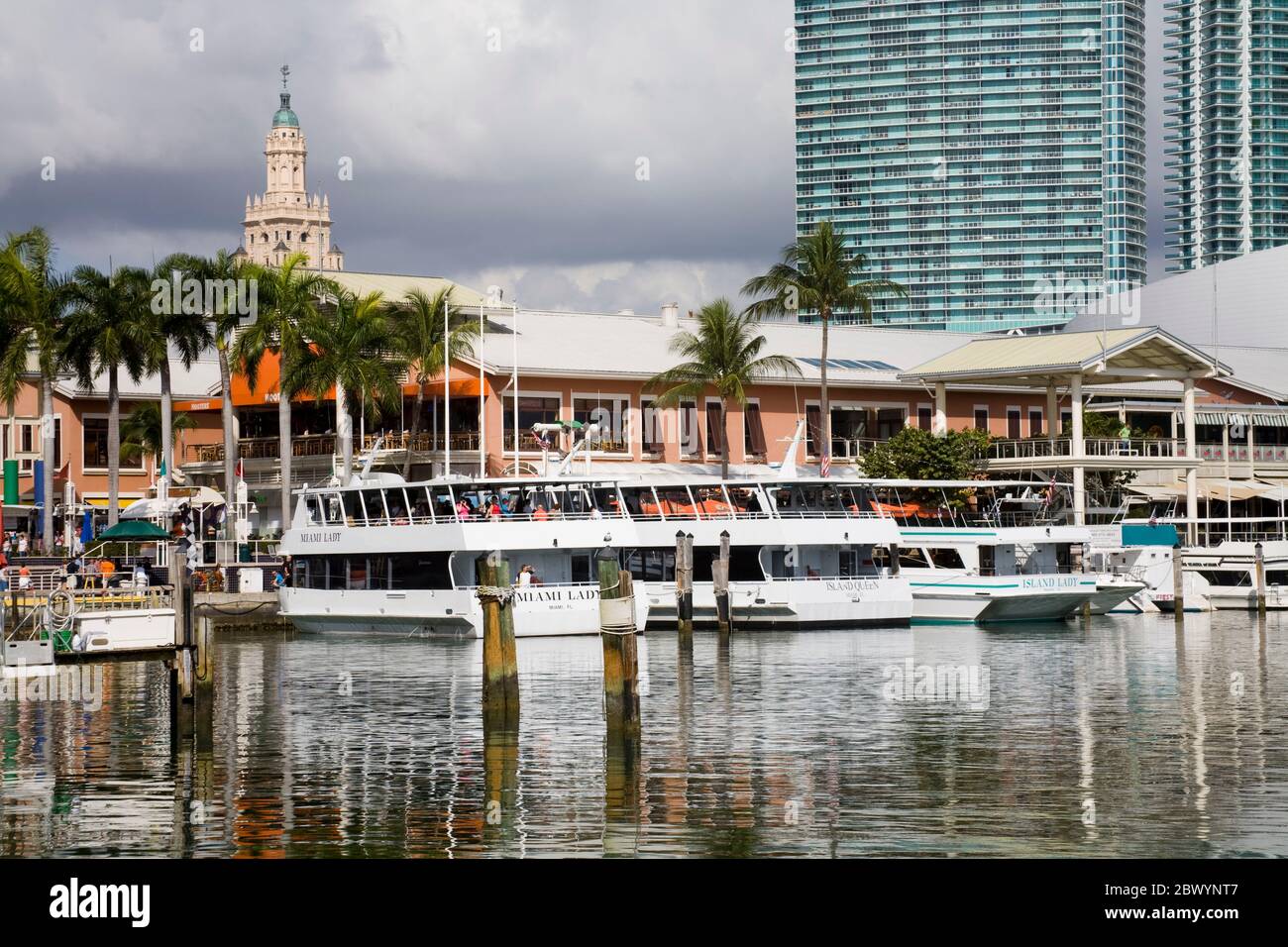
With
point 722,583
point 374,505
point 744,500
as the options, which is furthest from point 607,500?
point 374,505

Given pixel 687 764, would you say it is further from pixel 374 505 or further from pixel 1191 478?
pixel 1191 478

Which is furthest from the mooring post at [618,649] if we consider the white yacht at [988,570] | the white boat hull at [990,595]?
the white boat hull at [990,595]

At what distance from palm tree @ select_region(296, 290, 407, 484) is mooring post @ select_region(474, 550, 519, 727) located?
3590 centimetres

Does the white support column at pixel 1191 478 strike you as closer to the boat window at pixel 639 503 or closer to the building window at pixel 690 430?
the building window at pixel 690 430

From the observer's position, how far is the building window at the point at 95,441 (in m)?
83.4

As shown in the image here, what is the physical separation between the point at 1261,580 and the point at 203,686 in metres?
42.9

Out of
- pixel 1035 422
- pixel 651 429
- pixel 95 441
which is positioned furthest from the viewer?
pixel 1035 422

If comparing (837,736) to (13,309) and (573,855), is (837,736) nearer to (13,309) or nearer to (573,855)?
(573,855)

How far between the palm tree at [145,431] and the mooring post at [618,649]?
65.0m

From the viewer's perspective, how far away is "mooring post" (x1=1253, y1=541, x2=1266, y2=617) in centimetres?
5956

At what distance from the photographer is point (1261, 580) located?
198 feet

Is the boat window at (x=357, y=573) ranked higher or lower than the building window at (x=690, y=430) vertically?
lower

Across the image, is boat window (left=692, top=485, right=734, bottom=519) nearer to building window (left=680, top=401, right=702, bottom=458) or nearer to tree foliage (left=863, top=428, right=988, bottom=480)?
tree foliage (left=863, top=428, right=988, bottom=480)
